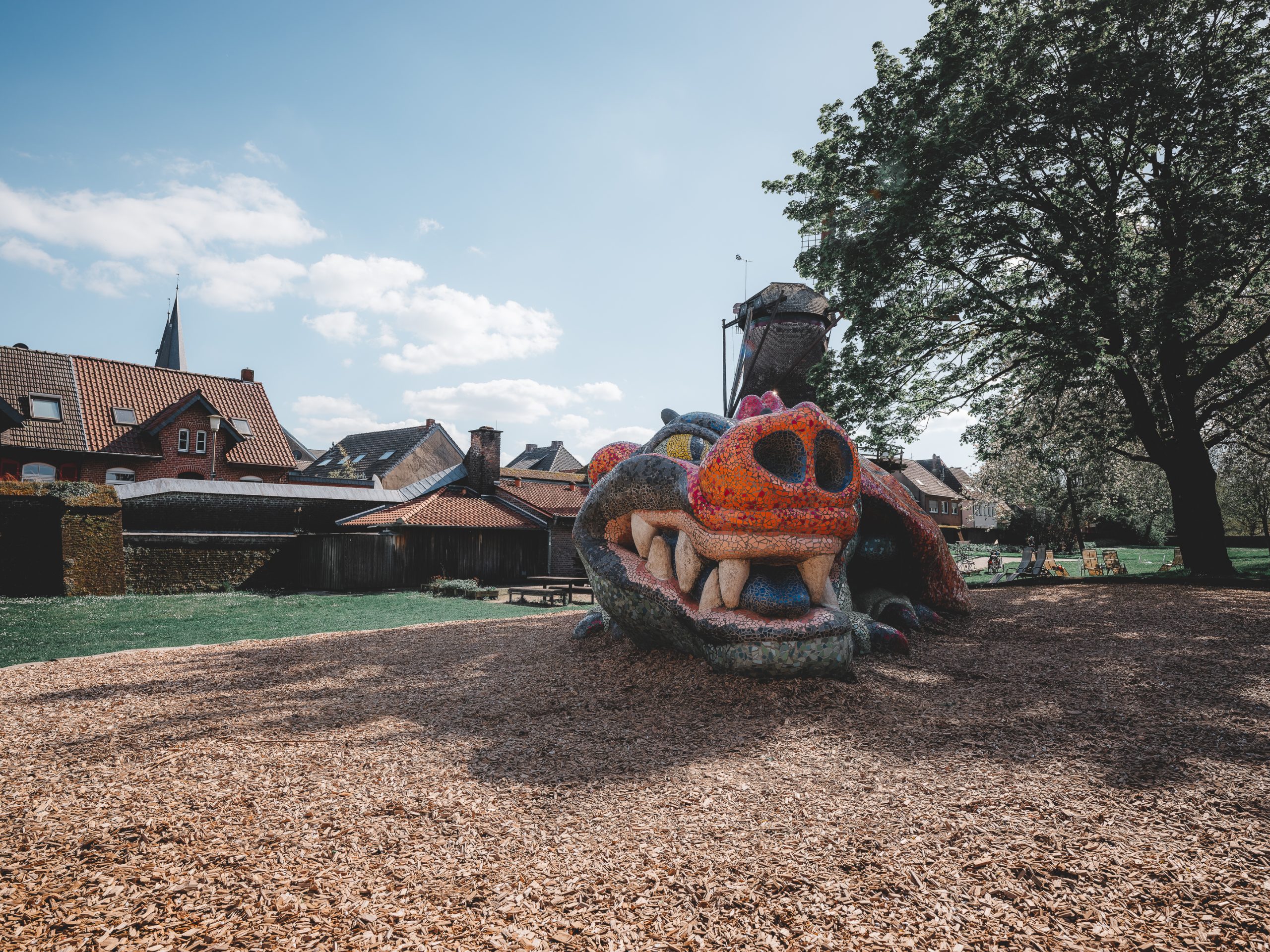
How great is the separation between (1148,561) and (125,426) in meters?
40.6

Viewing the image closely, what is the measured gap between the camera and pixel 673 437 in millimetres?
5402

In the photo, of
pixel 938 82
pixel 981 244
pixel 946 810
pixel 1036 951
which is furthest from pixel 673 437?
pixel 938 82

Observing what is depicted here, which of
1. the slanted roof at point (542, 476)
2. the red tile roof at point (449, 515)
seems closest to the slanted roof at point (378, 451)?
the slanted roof at point (542, 476)

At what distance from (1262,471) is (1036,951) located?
27.0 meters

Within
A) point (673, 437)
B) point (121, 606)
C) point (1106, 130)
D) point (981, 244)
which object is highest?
point (1106, 130)

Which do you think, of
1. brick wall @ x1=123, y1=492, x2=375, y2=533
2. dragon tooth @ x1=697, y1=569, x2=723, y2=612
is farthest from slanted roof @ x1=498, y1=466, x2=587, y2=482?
dragon tooth @ x1=697, y1=569, x2=723, y2=612

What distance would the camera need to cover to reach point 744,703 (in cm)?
440

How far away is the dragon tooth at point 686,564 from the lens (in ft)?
15.3

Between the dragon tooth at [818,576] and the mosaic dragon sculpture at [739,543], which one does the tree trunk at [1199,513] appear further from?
the dragon tooth at [818,576]

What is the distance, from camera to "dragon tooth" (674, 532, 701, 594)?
4656 millimetres

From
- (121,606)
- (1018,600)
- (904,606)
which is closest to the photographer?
(904,606)

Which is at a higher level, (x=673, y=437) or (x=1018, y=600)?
(x=673, y=437)

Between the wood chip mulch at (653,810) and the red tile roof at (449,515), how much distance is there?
50.2ft

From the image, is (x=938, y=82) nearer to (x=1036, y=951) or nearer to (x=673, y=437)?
(x=673, y=437)
